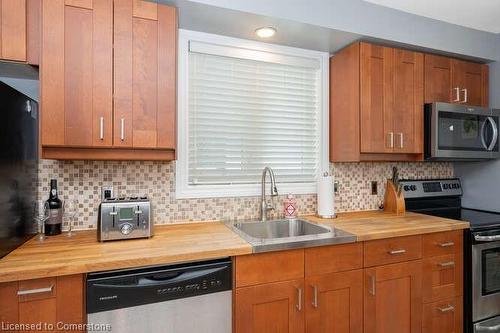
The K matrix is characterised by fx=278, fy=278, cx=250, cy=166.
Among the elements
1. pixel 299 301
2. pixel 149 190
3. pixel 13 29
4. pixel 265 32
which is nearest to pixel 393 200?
pixel 299 301

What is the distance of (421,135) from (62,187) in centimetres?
251

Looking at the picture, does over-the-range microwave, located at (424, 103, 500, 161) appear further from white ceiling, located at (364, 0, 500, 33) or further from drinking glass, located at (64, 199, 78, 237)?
drinking glass, located at (64, 199, 78, 237)

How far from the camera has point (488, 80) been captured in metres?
2.41

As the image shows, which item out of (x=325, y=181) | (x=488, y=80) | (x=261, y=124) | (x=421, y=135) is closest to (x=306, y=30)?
(x=261, y=124)

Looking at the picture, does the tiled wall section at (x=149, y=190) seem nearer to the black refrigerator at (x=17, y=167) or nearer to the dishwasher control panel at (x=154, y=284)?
the black refrigerator at (x=17, y=167)

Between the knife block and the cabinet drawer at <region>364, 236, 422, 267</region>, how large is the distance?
1.70ft

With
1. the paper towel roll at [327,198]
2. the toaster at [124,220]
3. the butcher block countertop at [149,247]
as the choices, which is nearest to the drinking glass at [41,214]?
the butcher block countertop at [149,247]

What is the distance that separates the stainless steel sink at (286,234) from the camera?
1428 millimetres

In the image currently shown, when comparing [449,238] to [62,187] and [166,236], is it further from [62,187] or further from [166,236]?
[62,187]

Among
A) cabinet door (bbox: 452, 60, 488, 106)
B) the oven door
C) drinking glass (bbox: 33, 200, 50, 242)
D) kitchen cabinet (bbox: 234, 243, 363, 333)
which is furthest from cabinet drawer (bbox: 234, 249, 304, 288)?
cabinet door (bbox: 452, 60, 488, 106)

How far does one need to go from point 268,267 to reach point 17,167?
4.35 ft

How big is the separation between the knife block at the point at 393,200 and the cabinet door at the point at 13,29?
101 inches

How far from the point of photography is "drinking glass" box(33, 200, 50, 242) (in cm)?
154

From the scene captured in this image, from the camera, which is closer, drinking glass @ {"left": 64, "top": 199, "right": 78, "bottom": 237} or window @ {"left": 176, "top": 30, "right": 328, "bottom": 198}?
drinking glass @ {"left": 64, "top": 199, "right": 78, "bottom": 237}
